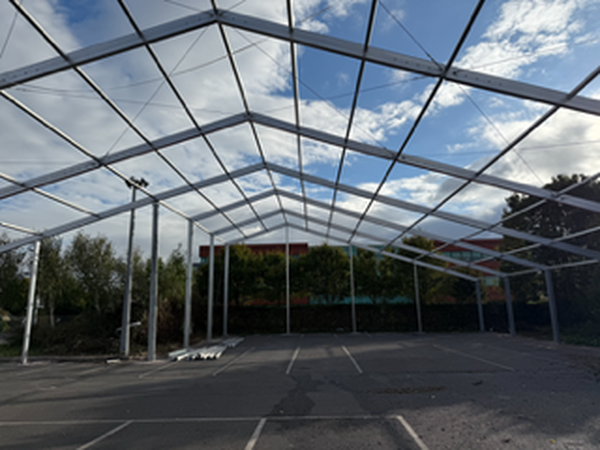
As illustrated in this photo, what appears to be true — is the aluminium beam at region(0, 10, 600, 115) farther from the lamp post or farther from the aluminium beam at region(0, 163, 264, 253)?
the aluminium beam at region(0, 163, 264, 253)

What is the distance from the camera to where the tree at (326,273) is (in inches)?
1054

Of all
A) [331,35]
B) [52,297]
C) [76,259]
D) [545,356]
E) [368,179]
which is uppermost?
[331,35]

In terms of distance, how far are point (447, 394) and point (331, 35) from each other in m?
7.77

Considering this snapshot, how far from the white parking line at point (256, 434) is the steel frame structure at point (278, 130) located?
23.2 ft

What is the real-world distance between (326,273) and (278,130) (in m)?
16.2

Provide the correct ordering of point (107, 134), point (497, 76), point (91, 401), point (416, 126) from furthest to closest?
point (107, 134), point (416, 126), point (91, 401), point (497, 76)

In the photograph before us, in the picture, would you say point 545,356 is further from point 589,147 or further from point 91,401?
point 91,401

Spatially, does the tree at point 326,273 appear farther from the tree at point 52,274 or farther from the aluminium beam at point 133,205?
the tree at point 52,274

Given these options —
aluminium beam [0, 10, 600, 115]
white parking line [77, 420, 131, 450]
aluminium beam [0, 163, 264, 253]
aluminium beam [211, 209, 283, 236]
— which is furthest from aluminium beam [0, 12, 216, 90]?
aluminium beam [211, 209, 283, 236]

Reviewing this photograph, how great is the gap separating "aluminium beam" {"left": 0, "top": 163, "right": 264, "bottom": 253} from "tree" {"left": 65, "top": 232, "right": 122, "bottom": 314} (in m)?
5.50

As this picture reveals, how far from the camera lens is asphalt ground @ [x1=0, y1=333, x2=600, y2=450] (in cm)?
538

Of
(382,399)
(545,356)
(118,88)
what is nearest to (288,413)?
(382,399)

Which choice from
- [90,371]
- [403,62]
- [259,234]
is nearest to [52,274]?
[90,371]

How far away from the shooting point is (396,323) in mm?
26094
